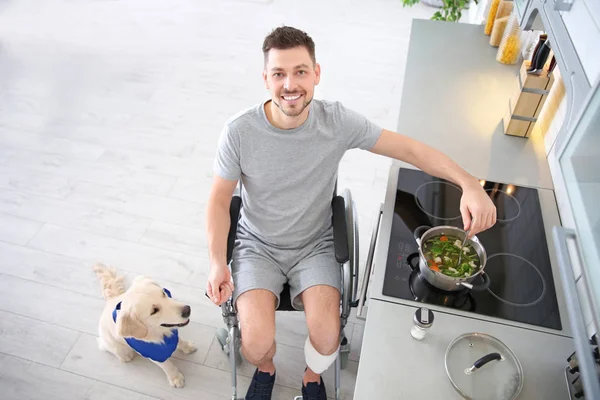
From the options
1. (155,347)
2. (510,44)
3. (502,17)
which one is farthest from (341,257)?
(502,17)

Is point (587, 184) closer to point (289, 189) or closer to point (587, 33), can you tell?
point (587, 33)

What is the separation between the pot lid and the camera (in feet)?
3.36

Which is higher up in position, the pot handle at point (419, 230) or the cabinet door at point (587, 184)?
the cabinet door at point (587, 184)

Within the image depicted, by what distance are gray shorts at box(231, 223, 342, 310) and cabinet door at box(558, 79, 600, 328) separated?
30.5 inches

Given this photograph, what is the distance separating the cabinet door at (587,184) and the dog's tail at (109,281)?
1699mm

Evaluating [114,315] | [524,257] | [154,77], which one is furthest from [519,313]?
[154,77]

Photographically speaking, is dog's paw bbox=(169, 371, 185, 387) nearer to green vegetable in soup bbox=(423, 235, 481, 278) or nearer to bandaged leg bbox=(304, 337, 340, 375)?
bandaged leg bbox=(304, 337, 340, 375)

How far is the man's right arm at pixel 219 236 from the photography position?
4.58 ft

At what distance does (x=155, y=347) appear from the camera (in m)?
1.65

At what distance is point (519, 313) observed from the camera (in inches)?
46.4

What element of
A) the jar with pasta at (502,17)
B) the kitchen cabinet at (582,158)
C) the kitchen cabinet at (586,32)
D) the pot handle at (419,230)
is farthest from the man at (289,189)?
the jar with pasta at (502,17)

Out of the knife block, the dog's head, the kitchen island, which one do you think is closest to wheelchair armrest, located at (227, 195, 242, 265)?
the dog's head

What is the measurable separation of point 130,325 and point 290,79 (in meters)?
0.94

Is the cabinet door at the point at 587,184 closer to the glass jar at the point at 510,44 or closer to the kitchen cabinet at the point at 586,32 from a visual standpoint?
the kitchen cabinet at the point at 586,32
